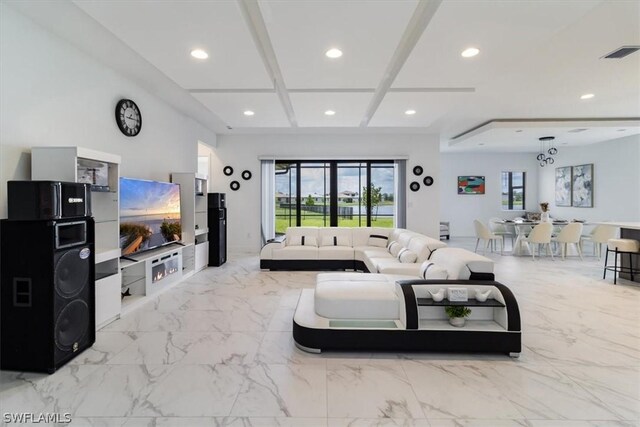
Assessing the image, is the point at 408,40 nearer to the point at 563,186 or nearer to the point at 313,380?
the point at 313,380

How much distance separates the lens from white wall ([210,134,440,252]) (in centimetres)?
801

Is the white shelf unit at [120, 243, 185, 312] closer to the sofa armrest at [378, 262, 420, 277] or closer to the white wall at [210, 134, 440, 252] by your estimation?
the sofa armrest at [378, 262, 420, 277]

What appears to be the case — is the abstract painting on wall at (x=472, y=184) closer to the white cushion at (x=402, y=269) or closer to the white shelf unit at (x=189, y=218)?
the white cushion at (x=402, y=269)

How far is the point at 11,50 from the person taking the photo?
275 cm

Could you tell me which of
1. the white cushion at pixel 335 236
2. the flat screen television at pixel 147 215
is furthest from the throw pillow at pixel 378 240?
the flat screen television at pixel 147 215

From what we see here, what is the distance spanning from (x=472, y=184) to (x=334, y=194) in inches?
221

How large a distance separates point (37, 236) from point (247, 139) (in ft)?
19.7

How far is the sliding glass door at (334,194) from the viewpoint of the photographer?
326 inches

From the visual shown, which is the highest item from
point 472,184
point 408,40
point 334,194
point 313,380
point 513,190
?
point 408,40

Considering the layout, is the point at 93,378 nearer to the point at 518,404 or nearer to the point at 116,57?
the point at 518,404

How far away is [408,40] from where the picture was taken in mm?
3082

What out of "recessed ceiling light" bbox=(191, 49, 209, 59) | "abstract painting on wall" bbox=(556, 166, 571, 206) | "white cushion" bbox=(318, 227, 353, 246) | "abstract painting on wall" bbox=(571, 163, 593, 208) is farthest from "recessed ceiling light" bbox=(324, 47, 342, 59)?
"abstract painting on wall" bbox=(556, 166, 571, 206)

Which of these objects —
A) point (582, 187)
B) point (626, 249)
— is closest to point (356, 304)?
point (626, 249)

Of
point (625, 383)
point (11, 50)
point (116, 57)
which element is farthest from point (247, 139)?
point (625, 383)
